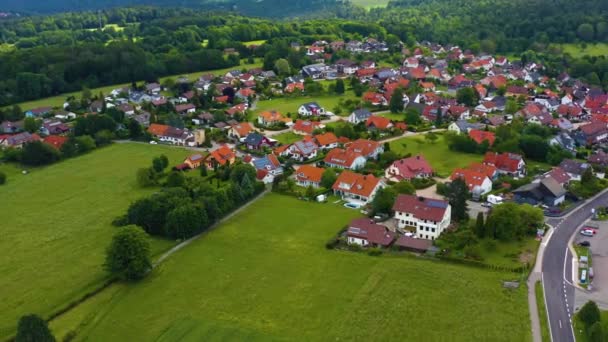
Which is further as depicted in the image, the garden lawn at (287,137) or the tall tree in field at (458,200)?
the garden lawn at (287,137)

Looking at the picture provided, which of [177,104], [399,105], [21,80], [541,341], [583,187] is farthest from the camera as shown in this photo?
[21,80]

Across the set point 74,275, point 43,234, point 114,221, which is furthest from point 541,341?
point 43,234

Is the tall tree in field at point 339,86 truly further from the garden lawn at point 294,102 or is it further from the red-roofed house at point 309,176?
the red-roofed house at point 309,176

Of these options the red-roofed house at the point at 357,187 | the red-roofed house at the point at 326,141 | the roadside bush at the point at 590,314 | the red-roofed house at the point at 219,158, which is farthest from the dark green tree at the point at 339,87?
the roadside bush at the point at 590,314

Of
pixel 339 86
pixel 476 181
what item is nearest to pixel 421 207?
pixel 476 181

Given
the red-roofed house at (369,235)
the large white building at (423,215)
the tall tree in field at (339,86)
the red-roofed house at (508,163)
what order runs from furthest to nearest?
1. the tall tree in field at (339,86)
2. the red-roofed house at (508,163)
3. the large white building at (423,215)
4. the red-roofed house at (369,235)

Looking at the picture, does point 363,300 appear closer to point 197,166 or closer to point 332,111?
point 197,166

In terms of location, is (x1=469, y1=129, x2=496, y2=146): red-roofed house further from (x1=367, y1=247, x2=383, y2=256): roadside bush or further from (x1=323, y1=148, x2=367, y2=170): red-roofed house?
(x1=367, y1=247, x2=383, y2=256): roadside bush
